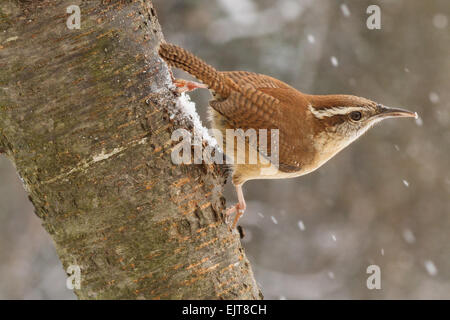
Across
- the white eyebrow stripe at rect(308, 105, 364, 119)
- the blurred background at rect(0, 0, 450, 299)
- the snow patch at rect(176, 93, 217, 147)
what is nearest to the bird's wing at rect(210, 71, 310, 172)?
the white eyebrow stripe at rect(308, 105, 364, 119)

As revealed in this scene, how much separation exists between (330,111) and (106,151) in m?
1.67

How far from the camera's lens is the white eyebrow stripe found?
3002mm

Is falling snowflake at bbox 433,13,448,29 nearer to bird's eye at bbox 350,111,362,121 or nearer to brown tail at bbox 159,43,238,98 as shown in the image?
bird's eye at bbox 350,111,362,121

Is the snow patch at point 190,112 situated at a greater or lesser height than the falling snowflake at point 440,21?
lesser

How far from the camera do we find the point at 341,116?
9.98 feet

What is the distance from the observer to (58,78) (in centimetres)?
178

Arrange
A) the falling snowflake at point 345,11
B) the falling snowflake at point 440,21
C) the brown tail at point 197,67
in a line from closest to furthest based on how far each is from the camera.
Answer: the brown tail at point 197,67 < the falling snowflake at point 345,11 < the falling snowflake at point 440,21

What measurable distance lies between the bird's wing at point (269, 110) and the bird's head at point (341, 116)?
0.48ft

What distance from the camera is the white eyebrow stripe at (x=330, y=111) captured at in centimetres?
300

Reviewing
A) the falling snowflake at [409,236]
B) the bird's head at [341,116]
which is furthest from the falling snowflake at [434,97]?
the bird's head at [341,116]

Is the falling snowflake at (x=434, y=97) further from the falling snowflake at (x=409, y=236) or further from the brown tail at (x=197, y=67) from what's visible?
the brown tail at (x=197, y=67)

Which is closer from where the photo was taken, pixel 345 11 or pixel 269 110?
pixel 269 110

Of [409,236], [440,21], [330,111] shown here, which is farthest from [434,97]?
[330,111]

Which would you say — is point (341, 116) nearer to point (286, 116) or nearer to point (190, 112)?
point (286, 116)
